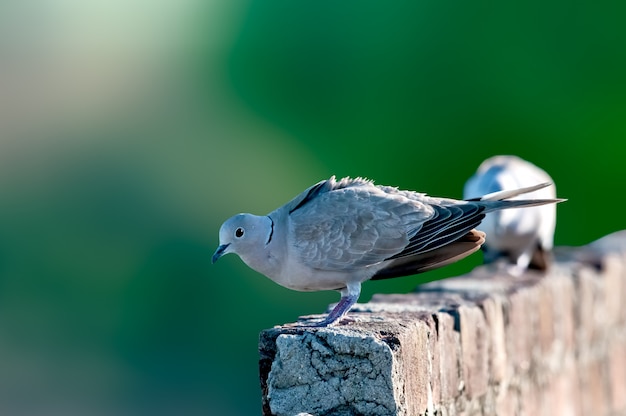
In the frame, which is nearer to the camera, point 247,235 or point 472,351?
point 247,235

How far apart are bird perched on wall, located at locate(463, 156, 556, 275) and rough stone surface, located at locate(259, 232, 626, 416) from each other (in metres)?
0.20

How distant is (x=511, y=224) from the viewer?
5.91 m

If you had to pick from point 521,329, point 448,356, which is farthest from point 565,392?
point 448,356

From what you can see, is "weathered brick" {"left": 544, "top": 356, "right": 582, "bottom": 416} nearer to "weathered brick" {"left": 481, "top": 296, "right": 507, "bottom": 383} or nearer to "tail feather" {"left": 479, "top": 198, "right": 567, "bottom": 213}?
"weathered brick" {"left": 481, "top": 296, "right": 507, "bottom": 383}

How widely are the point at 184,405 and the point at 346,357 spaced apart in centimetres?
824

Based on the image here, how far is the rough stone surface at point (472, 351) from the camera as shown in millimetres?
2453

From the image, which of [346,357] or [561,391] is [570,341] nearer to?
[561,391]

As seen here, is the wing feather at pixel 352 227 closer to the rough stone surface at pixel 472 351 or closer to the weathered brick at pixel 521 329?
the rough stone surface at pixel 472 351

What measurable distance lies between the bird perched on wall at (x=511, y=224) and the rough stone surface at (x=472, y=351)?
0.20m

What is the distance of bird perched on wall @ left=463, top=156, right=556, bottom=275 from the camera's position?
5719mm

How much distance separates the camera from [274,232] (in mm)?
2875

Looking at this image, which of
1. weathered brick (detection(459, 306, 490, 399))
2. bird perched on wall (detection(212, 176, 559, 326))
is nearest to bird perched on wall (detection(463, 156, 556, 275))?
weathered brick (detection(459, 306, 490, 399))

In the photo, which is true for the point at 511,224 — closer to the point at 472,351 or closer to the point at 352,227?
the point at 472,351

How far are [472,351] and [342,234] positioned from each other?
761 mm
